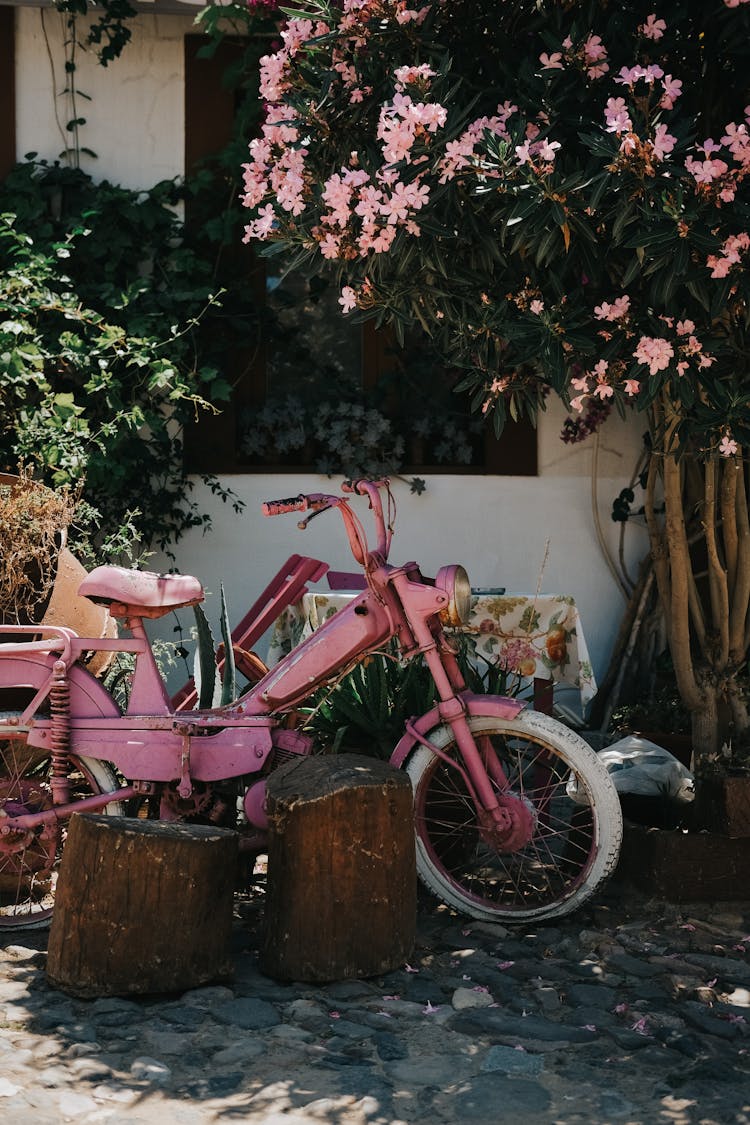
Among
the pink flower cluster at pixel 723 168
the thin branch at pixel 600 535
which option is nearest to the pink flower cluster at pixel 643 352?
the pink flower cluster at pixel 723 168

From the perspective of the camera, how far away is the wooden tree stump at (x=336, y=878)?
3600mm

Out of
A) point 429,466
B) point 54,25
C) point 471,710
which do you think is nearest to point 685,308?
point 471,710

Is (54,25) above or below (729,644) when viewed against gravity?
above

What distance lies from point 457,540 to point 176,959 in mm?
3651

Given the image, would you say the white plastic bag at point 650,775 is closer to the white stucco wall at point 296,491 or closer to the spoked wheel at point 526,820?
the spoked wheel at point 526,820

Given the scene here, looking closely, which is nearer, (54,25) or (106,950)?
(106,950)

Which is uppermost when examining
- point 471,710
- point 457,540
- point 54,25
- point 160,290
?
point 54,25

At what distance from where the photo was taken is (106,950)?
3.46 metres

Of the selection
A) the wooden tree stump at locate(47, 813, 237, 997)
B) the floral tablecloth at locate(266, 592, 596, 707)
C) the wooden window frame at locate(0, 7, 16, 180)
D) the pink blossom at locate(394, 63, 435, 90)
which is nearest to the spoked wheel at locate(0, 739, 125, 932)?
the wooden tree stump at locate(47, 813, 237, 997)

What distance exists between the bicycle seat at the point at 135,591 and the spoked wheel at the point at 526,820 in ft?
2.84

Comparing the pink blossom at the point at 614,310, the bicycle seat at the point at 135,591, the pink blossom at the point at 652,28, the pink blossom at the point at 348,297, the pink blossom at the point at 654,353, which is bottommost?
the bicycle seat at the point at 135,591

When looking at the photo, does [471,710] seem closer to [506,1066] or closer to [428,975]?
[428,975]

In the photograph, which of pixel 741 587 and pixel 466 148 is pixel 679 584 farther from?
pixel 466 148

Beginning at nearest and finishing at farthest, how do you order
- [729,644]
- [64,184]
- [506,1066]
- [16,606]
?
[506,1066], [16,606], [729,644], [64,184]
